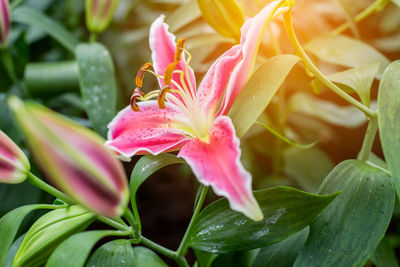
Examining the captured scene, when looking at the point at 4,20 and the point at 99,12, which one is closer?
the point at 4,20

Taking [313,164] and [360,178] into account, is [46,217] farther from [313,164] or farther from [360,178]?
[313,164]

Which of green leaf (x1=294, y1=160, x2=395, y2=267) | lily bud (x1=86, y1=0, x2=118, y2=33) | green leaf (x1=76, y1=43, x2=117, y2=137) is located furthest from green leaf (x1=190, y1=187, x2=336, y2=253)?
lily bud (x1=86, y1=0, x2=118, y2=33)

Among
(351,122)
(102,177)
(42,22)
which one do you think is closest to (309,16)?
(351,122)

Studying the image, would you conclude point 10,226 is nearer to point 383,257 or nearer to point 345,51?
point 383,257

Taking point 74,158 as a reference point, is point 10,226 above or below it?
below

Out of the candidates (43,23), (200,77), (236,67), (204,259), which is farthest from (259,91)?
(43,23)

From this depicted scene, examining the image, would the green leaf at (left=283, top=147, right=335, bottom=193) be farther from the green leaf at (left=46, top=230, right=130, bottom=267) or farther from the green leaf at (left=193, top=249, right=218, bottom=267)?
the green leaf at (left=46, top=230, right=130, bottom=267)
